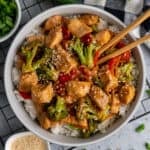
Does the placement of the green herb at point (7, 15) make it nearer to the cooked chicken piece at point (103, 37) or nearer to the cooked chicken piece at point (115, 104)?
the cooked chicken piece at point (103, 37)

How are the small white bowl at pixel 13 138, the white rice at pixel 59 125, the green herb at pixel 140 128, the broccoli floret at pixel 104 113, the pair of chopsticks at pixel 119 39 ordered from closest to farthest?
the pair of chopsticks at pixel 119 39 < the broccoli floret at pixel 104 113 < the white rice at pixel 59 125 < the small white bowl at pixel 13 138 < the green herb at pixel 140 128

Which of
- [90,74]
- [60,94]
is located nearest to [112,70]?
[90,74]

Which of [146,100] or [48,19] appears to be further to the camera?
[146,100]

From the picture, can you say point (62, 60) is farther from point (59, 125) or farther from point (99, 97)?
point (59, 125)

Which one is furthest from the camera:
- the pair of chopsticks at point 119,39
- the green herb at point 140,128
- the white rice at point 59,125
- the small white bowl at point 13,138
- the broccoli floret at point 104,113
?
the green herb at point 140,128

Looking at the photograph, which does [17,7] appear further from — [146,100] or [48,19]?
[146,100]

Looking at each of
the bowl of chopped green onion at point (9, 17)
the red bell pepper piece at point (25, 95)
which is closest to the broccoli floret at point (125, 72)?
the red bell pepper piece at point (25, 95)

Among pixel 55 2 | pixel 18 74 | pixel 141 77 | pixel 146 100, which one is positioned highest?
pixel 55 2
